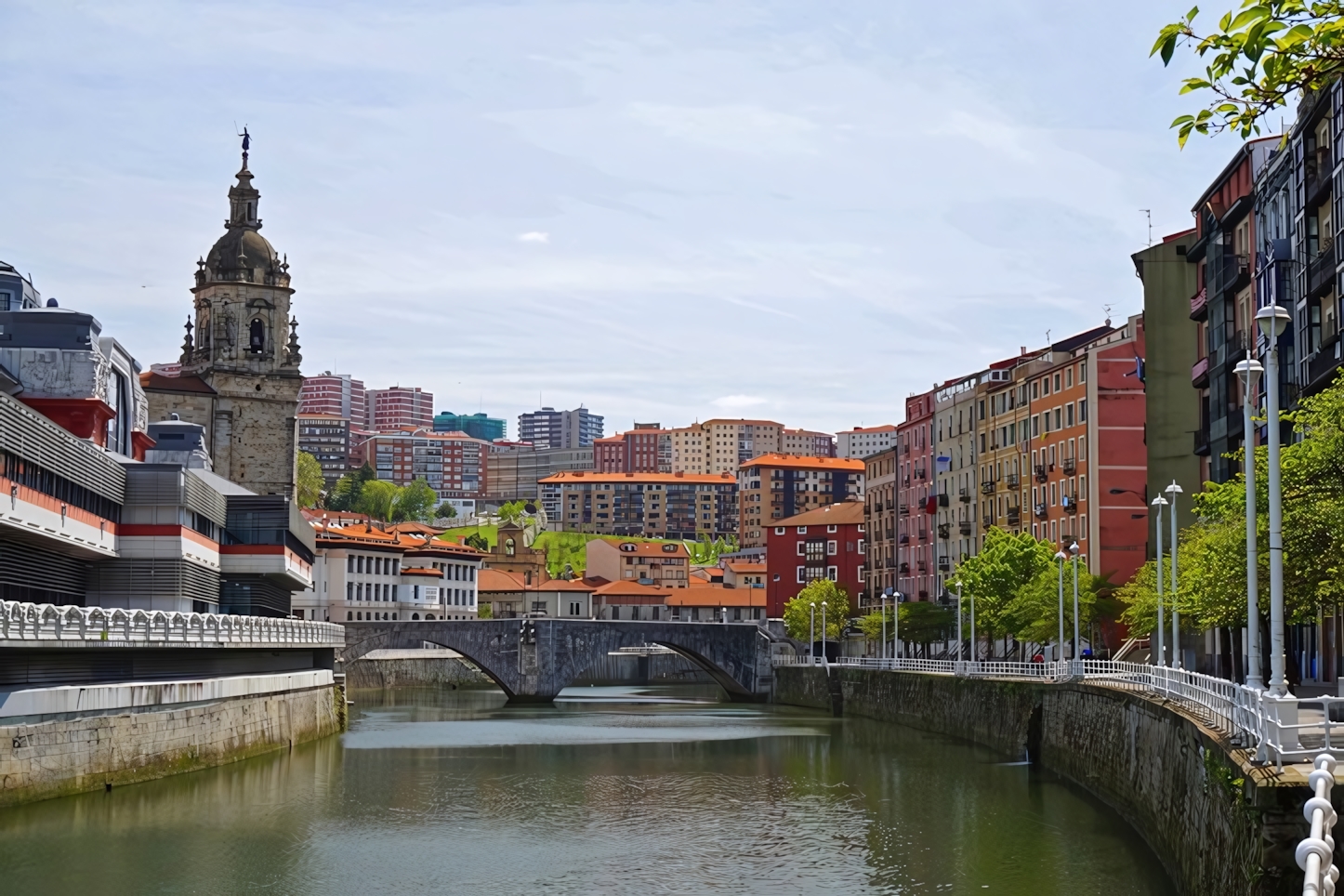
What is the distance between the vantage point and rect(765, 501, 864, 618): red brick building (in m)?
150

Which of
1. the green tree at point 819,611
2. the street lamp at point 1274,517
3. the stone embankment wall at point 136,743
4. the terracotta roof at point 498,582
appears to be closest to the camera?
the street lamp at point 1274,517

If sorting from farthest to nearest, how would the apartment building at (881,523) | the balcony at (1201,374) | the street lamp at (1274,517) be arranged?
the apartment building at (881,523) < the balcony at (1201,374) < the street lamp at (1274,517)

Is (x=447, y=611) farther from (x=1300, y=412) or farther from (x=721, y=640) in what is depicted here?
(x=1300, y=412)

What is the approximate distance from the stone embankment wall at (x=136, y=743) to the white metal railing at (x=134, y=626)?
6.90 ft

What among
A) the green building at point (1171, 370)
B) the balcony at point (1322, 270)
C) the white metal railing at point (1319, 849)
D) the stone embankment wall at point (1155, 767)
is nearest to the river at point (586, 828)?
the stone embankment wall at point (1155, 767)

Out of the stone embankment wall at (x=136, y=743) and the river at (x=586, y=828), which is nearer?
the river at (x=586, y=828)

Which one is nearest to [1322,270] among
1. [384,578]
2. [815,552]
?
[815,552]

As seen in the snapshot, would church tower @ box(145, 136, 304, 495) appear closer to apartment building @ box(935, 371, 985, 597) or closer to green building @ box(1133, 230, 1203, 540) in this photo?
apartment building @ box(935, 371, 985, 597)

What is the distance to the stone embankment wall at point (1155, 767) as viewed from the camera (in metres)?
21.3

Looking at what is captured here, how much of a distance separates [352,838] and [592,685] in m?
120

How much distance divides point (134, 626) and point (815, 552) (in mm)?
107621

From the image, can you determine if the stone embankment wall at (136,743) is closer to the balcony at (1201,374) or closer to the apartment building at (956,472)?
the balcony at (1201,374)

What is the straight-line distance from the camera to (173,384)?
119938 millimetres

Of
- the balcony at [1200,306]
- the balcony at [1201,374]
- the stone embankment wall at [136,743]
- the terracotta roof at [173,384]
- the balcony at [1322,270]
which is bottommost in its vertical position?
the stone embankment wall at [136,743]
